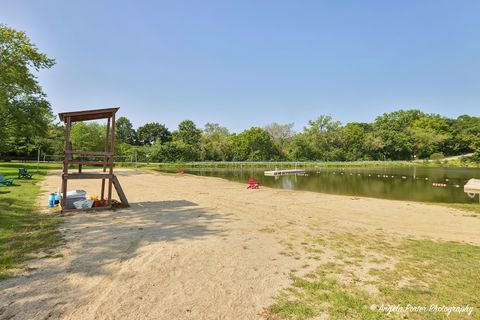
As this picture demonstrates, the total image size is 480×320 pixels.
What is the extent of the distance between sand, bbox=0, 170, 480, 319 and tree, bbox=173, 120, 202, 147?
59.6 metres

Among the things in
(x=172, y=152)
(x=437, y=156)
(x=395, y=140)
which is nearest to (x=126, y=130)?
(x=172, y=152)

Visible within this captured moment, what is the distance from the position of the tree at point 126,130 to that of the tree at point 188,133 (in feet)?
55.0

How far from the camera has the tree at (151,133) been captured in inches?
3241

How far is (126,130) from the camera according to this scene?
8094 centimetres

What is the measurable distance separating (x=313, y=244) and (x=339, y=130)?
75.3 m

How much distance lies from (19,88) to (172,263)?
28804mm

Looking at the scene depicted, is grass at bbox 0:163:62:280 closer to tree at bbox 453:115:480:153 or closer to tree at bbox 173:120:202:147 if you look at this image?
tree at bbox 173:120:202:147

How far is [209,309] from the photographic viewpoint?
11.2 ft

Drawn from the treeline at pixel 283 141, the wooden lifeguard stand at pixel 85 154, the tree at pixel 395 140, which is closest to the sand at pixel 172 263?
the wooden lifeguard stand at pixel 85 154

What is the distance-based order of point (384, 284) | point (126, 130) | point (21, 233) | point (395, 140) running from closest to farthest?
point (384, 284), point (21, 233), point (395, 140), point (126, 130)

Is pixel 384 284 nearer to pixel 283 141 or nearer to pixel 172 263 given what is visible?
pixel 172 263

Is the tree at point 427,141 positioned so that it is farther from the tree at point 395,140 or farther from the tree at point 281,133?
the tree at point 281,133

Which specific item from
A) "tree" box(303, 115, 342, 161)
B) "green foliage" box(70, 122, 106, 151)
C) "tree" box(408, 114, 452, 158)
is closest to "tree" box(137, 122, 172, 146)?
"green foliage" box(70, 122, 106, 151)

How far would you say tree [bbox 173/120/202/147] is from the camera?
6944 cm
